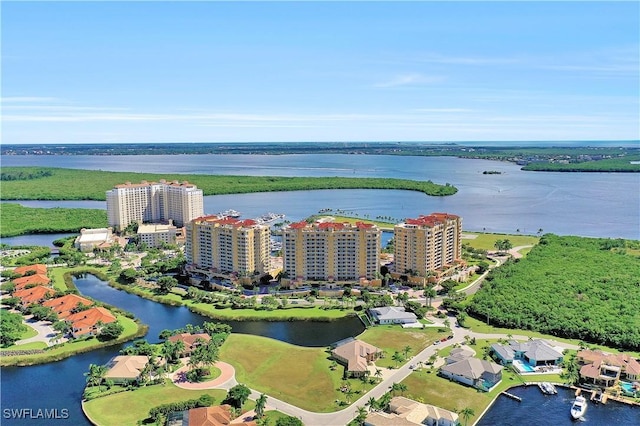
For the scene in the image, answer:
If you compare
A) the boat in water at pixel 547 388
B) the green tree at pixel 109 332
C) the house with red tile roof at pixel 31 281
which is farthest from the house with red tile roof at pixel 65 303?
the boat in water at pixel 547 388

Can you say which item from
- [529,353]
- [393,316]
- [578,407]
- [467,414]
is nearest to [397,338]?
[393,316]

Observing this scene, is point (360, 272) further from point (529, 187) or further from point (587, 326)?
point (529, 187)

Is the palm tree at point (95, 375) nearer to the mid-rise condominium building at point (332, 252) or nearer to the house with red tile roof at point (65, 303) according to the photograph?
the house with red tile roof at point (65, 303)

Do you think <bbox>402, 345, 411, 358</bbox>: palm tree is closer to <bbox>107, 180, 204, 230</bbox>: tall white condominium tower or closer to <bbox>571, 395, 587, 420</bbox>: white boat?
<bbox>571, 395, 587, 420</bbox>: white boat

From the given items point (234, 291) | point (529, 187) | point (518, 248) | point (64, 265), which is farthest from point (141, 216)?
point (529, 187)

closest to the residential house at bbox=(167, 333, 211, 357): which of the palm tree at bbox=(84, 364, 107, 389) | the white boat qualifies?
the palm tree at bbox=(84, 364, 107, 389)

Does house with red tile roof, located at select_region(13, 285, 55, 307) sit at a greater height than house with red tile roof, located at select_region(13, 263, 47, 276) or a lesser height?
lesser
